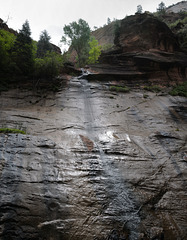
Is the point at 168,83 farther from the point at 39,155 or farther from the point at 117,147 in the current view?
the point at 39,155

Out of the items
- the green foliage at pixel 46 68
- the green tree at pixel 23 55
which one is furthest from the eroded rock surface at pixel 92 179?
the green tree at pixel 23 55

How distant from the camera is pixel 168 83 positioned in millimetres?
19438

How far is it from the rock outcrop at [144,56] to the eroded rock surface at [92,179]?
436 inches

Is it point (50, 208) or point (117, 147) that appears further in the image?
point (117, 147)

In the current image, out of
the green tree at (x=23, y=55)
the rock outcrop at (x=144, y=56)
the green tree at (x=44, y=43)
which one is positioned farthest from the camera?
the green tree at (x=44, y=43)

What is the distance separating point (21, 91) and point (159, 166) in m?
14.7

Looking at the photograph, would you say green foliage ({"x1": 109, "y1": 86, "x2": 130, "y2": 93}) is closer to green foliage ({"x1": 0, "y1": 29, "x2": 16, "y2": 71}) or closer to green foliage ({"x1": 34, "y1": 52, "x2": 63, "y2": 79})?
green foliage ({"x1": 34, "y1": 52, "x2": 63, "y2": 79})

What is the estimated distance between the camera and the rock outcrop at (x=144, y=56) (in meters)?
20.0

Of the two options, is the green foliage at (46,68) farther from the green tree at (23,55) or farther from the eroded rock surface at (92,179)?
the eroded rock surface at (92,179)

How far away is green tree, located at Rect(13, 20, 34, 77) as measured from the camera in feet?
54.2

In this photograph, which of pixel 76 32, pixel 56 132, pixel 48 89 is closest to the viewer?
pixel 56 132

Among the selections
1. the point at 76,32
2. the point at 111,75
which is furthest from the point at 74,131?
the point at 76,32

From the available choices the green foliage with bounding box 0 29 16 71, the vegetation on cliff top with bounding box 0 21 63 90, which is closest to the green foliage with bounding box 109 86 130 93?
the vegetation on cliff top with bounding box 0 21 63 90

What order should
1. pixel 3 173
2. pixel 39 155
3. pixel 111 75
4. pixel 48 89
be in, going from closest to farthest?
pixel 3 173 < pixel 39 155 < pixel 48 89 < pixel 111 75
